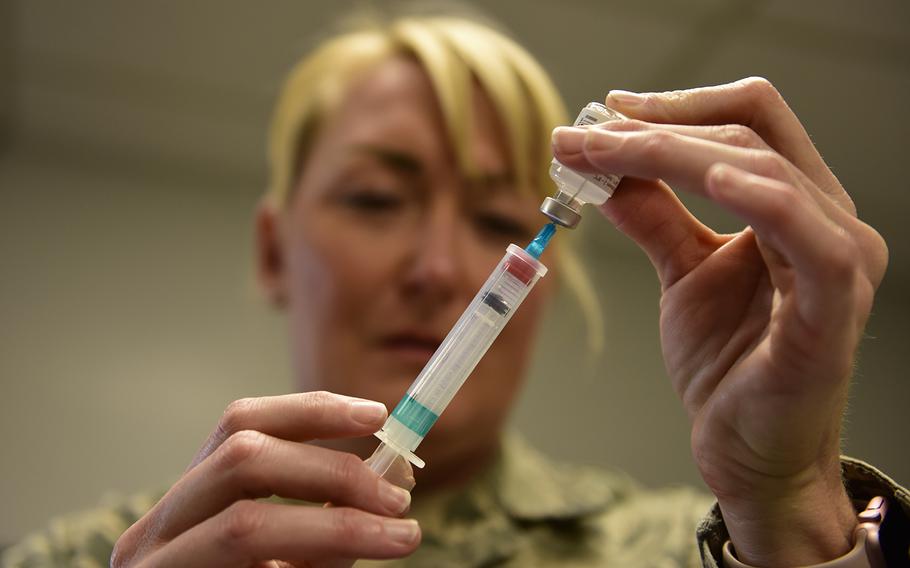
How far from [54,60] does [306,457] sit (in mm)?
1957

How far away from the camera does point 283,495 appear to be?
525 millimetres

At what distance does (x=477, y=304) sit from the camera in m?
0.57

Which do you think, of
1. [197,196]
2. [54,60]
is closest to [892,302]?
[54,60]

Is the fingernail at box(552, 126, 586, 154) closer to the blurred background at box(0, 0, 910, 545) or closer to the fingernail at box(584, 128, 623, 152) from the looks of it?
the fingernail at box(584, 128, 623, 152)

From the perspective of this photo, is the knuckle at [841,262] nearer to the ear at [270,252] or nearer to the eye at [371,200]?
the eye at [371,200]

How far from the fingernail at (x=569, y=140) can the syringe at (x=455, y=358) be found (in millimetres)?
74

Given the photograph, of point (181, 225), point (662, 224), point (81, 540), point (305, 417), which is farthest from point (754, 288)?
point (181, 225)

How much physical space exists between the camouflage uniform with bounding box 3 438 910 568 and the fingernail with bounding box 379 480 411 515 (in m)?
0.34

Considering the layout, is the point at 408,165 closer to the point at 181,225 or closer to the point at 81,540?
the point at 81,540

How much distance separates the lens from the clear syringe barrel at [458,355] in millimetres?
554

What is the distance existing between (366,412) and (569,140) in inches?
8.4

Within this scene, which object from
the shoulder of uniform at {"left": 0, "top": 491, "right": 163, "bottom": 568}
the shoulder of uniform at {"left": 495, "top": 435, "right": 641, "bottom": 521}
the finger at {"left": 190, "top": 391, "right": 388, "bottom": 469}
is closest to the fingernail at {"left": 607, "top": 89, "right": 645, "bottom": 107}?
the finger at {"left": 190, "top": 391, "right": 388, "bottom": 469}

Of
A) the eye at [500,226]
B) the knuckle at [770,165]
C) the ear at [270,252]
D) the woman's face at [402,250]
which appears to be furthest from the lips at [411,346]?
the knuckle at [770,165]

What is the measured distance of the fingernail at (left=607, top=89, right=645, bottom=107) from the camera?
55 centimetres
